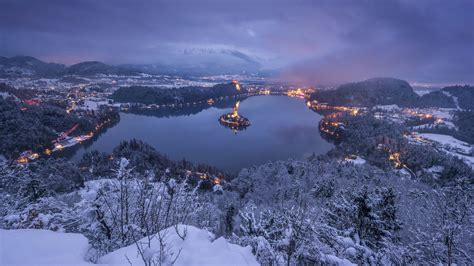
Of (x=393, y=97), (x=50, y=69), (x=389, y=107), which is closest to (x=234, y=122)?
(x=389, y=107)

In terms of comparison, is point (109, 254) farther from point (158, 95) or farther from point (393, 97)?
point (393, 97)

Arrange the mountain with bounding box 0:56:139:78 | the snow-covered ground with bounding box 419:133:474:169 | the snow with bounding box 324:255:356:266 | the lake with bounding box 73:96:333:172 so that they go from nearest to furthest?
the snow with bounding box 324:255:356:266 < the lake with bounding box 73:96:333:172 < the snow-covered ground with bounding box 419:133:474:169 < the mountain with bounding box 0:56:139:78

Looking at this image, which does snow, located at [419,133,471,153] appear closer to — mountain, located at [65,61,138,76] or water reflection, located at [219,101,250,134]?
water reflection, located at [219,101,250,134]

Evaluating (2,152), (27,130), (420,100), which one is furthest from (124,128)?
(420,100)

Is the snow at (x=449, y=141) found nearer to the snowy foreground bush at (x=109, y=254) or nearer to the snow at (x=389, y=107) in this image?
the snow at (x=389, y=107)

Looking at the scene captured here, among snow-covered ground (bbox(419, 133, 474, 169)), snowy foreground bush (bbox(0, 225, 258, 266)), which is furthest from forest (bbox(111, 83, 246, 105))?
snowy foreground bush (bbox(0, 225, 258, 266))

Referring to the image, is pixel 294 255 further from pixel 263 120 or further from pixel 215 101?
pixel 215 101
